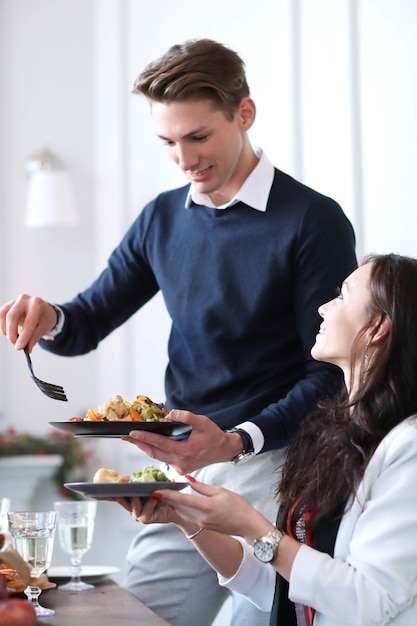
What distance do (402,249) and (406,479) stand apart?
62.9 inches

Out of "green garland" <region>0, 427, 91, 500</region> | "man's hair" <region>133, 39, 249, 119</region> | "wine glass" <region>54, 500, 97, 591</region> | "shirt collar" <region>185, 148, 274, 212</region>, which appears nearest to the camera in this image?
"wine glass" <region>54, 500, 97, 591</region>

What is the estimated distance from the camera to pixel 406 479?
1.47m

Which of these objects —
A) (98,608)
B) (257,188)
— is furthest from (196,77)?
(98,608)

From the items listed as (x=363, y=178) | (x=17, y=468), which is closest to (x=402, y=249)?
(x=363, y=178)

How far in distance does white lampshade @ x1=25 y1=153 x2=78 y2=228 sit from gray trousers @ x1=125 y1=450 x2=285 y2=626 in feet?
6.25

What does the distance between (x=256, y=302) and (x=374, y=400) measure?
68 centimetres

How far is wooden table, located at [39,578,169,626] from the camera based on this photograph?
5.16 ft

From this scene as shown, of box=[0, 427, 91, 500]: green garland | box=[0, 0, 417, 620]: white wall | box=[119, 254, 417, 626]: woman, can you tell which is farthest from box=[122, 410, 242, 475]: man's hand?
box=[0, 427, 91, 500]: green garland

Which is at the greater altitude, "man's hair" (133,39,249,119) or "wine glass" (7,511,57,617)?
"man's hair" (133,39,249,119)

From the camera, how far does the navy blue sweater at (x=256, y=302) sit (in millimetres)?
2219

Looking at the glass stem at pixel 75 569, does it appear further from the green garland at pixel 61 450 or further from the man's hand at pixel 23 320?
the green garland at pixel 61 450

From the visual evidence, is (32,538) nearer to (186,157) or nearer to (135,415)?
(135,415)

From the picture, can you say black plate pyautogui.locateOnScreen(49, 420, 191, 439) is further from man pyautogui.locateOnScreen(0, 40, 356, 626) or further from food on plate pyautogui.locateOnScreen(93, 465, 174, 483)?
man pyautogui.locateOnScreen(0, 40, 356, 626)

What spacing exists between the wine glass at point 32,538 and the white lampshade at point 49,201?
2.39 m
